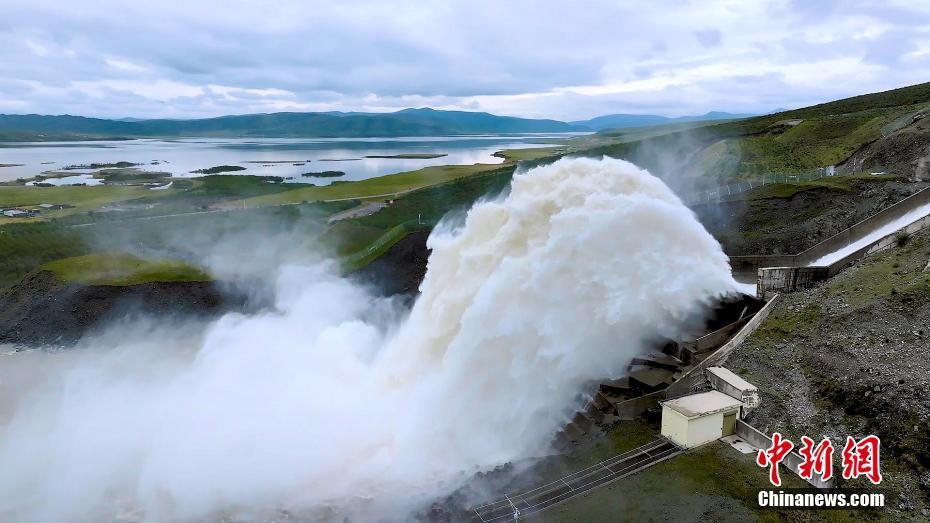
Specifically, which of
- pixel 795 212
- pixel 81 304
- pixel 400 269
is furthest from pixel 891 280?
pixel 81 304

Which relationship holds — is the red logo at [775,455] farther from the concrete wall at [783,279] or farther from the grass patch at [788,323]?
the concrete wall at [783,279]

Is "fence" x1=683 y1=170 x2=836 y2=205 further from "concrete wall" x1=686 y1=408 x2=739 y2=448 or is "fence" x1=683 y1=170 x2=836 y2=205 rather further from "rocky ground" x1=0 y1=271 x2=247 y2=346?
"rocky ground" x1=0 y1=271 x2=247 y2=346

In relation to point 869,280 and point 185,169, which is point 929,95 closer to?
point 869,280

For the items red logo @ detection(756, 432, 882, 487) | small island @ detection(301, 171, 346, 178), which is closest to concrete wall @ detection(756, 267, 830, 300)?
red logo @ detection(756, 432, 882, 487)

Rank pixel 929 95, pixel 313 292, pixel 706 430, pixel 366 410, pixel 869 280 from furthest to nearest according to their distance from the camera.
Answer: pixel 929 95 → pixel 313 292 → pixel 366 410 → pixel 869 280 → pixel 706 430

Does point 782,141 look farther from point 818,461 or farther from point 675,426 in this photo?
point 818,461

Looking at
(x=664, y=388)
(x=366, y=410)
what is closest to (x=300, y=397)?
(x=366, y=410)
